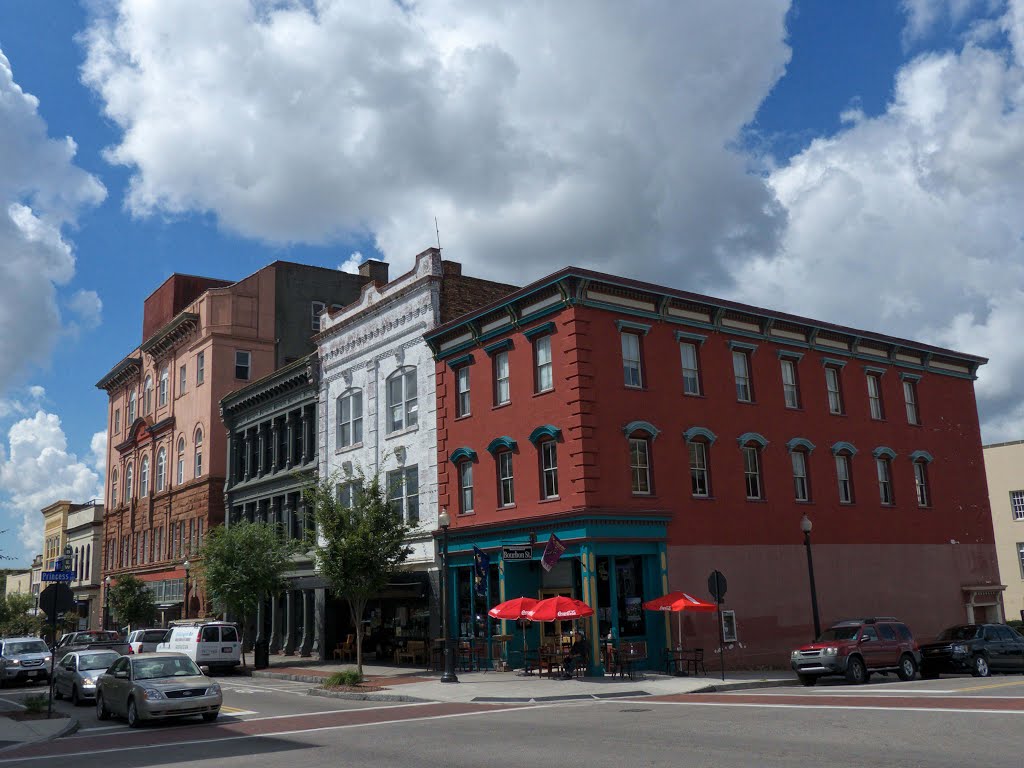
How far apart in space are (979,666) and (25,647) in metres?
31.4

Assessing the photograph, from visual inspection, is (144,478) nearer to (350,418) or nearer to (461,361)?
(350,418)

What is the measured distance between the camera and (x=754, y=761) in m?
11.8

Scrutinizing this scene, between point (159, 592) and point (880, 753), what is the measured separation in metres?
50.5

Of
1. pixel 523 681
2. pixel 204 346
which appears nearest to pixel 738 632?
pixel 523 681

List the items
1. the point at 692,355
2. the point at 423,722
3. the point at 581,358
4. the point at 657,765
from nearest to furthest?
1. the point at 657,765
2. the point at 423,722
3. the point at 581,358
4. the point at 692,355

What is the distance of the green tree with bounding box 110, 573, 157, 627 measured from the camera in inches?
2110

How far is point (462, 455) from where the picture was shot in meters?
32.2

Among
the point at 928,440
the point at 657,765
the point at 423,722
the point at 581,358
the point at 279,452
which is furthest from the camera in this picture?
the point at 279,452

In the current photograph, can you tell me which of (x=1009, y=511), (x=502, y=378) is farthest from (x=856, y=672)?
(x=1009, y=511)

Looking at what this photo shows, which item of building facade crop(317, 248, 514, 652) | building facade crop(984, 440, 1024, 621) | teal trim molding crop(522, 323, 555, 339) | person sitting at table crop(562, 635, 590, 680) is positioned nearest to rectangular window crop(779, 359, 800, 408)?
teal trim molding crop(522, 323, 555, 339)

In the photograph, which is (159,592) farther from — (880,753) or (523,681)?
(880,753)

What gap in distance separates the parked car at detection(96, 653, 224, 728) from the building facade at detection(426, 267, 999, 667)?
10803 mm

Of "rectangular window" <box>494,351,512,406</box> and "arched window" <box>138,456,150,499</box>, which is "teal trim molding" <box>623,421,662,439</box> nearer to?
"rectangular window" <box>494,351,512,406</box>

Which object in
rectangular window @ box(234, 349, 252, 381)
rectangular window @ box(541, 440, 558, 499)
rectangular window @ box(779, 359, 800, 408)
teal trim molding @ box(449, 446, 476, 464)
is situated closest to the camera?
rectangular window @ box(541, 440, 558, 499)
